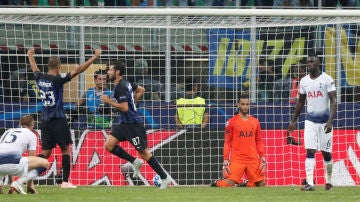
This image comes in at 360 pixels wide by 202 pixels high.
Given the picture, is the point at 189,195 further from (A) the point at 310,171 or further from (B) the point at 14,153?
(B) the point at 14,153

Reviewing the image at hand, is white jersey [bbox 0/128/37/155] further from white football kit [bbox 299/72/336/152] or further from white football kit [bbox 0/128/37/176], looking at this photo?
white football kit [bbox 299/72/336/152]

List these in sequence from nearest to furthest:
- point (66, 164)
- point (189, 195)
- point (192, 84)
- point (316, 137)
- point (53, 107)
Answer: point (189, 195) → point (316, 137) → point (53, 107) → point (66, 164) → point (192, 84)

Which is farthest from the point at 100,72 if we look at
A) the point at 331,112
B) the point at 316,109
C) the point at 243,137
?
the point at 331,112

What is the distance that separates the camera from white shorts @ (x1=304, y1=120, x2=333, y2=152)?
16.3 meters

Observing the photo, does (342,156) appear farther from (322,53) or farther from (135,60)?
(135,60)

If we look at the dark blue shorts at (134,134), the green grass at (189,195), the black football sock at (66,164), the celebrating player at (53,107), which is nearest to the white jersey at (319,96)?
the green grass at (189,195)

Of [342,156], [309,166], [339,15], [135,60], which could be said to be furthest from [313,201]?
[135,60]

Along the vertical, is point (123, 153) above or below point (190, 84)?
below

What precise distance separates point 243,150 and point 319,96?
2410 millimetres

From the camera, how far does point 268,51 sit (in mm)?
20359

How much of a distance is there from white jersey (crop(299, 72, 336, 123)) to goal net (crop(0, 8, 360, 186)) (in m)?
2.84

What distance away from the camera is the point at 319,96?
16.3 metres

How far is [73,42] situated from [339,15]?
5.27 metres

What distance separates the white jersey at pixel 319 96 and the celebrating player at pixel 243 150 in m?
1.93
